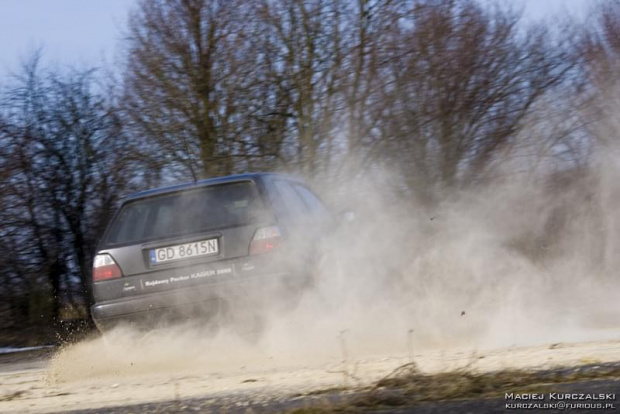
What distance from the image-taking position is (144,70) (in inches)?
572

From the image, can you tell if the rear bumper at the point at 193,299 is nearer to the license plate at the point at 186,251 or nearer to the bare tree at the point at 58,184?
the license plate at the point at 186,251

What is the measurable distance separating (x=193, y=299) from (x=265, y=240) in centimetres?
70

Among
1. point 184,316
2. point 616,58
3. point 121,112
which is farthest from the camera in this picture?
point 616,58

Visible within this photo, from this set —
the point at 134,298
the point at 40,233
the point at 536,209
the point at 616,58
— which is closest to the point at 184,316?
the point at 134,298

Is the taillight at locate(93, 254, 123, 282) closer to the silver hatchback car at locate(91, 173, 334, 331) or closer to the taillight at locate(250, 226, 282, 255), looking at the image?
the silver hatchback car at locate(91, 173, 334, 331)

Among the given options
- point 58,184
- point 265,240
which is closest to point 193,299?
point 265,240

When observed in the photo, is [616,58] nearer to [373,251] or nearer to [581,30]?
[581,30]

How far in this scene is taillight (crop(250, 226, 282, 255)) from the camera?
644 cm

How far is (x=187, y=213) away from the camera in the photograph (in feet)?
22.1

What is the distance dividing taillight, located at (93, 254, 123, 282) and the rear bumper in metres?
0.22

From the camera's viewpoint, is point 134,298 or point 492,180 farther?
point 492,180

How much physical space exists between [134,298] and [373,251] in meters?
3.04

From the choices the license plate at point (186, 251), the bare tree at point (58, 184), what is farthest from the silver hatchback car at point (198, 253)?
the bare tree at point (58, 184)

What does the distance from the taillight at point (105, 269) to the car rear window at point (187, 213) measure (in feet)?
0.46
